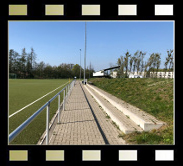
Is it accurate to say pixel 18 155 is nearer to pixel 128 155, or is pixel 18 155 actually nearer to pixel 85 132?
pixel 128 155

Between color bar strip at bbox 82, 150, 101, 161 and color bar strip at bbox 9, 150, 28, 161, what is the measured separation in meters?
0.84

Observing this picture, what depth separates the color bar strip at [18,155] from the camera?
2166 mm

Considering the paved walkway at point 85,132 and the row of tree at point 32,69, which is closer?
the paved walkway at point 85,132

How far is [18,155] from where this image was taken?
7.27ft

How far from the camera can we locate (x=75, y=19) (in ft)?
7.89

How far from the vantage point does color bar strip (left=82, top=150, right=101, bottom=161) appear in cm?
227

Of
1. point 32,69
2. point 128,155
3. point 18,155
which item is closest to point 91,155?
A: point 128,155

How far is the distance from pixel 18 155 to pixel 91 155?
41.6 inches

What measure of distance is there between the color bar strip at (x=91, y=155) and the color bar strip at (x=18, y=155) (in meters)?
Result: 0.84

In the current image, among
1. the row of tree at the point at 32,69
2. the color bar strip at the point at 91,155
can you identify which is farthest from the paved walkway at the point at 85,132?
the row of tree at the point at 32,69

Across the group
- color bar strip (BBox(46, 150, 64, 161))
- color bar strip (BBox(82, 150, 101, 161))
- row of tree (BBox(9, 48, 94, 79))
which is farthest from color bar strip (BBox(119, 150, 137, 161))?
row of tree (BBox(9, 48, 94, 79))

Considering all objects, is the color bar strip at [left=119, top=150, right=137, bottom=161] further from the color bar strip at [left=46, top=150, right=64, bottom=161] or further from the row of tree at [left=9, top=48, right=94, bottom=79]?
the row of tree at [left=9, top=48, right=94, bottom=79]

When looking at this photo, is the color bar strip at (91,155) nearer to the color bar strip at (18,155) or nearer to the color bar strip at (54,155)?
the color bar strip at (54,155)
